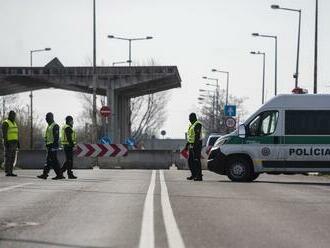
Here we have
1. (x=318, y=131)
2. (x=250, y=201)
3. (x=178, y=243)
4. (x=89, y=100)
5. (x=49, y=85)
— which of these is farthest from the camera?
(x=89, y=100)

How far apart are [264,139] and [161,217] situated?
448 inches

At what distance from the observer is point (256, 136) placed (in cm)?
2280

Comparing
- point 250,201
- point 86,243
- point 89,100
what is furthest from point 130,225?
point 89,100

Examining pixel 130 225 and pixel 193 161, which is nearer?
Answer: pixel 130 225

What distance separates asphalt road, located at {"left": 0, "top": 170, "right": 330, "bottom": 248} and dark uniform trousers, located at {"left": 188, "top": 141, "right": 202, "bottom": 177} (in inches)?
168

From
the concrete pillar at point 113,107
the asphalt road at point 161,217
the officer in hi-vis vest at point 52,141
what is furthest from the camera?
the concrete pillar at point 113,107

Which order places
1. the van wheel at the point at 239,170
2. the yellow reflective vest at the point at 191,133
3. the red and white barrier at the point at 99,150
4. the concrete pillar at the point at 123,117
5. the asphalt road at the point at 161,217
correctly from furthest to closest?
the concrete pillar at the point at 123,117
the red and white barrier at the point at 99,150
the van wheel at the point at 239,170
the yellow reflective vest at the point at 191,133
the asphalt road at the point at 161,217

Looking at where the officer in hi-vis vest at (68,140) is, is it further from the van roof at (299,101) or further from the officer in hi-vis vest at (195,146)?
the van roof at (299,101)

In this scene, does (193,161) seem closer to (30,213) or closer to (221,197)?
(221,197)

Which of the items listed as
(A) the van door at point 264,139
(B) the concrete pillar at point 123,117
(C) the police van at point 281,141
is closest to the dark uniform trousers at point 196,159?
(C) the police van at point 281,141

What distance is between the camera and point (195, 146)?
22547 millimetres

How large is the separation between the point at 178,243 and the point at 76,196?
6653mm

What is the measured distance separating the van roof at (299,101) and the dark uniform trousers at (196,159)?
2174 millimetres

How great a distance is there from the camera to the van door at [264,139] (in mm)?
22641
